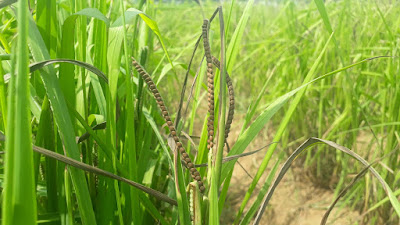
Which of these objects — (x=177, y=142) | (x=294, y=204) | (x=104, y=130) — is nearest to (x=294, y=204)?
(x=294, y=204)

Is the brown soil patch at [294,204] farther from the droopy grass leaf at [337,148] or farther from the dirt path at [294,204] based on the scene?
the droopy grass leaf at [337,148]

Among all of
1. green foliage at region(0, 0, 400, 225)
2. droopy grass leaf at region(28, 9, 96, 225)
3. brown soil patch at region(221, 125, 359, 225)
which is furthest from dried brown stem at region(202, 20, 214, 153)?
brown soil patch at region(221, 125, 359, 225)

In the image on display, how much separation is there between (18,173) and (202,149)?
0.32 meters

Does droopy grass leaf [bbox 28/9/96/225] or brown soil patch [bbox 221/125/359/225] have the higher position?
droopy grass leaf [bbox 28/9/96/225]

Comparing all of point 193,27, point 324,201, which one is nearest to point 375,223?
point 324,201

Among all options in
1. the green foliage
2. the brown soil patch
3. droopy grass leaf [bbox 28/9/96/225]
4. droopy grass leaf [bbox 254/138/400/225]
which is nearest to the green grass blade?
the green foliage

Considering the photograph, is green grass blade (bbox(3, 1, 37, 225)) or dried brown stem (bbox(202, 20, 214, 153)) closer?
green grass blade (bbox(3, 1, 37, 225))

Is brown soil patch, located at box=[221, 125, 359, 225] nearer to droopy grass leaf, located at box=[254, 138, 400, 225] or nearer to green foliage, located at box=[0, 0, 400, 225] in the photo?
green foliage, located at box=[0, 0, 400, 225]

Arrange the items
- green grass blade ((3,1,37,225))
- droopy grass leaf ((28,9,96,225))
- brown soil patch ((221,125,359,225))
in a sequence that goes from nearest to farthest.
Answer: green grass blade ((3,1,37,225)) → droopy grass leaf ((28,9,96,225)) → brown soil patch ((221,125,359,225))

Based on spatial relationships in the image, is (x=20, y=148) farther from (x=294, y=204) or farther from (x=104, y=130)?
(x=294, y=204)

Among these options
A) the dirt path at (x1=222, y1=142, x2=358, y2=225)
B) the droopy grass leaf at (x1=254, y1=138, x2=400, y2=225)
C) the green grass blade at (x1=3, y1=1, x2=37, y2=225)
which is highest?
the green grass blade at (x1=3, y1=1, x2=37, y2=225)

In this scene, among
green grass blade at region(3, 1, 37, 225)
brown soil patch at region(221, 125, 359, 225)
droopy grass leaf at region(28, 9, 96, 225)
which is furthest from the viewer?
brown soil patch at region(221, 125, 359, 225)

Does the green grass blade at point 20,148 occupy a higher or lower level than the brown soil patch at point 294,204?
higher

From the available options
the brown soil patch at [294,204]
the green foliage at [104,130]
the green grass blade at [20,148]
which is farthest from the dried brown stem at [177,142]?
the brown soil patch at [294,204]
